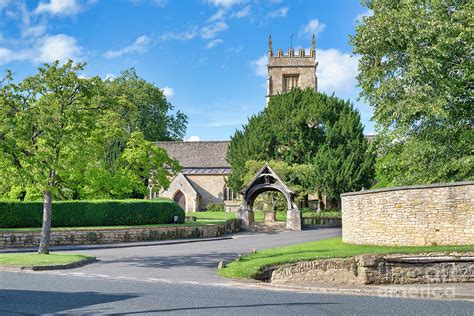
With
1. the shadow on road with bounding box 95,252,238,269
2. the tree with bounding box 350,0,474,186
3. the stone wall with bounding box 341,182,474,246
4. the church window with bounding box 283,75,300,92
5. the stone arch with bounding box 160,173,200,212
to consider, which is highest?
the church window with bounding box 283,75,300,92

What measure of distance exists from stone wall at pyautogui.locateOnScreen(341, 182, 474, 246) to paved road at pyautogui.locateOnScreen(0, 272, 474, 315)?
7818 mm

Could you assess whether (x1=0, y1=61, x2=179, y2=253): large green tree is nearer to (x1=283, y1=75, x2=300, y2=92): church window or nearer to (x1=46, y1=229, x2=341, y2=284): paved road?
(x1=46, y1=229, x2=341, y2=284): paved road

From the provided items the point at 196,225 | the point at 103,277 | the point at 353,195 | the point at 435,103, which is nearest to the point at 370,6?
the point at 435,103

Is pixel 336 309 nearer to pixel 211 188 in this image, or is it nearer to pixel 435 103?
pixel 435 103

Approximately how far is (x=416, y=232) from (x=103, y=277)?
1200 centimetres

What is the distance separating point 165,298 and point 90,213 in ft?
72.4

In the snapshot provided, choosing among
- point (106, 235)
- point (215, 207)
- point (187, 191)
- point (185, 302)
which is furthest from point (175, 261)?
point (187, 191)

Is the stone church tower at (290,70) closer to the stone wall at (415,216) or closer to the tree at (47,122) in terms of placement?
the stone wall at (415,216)

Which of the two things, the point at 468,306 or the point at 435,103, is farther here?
the point at 435,103

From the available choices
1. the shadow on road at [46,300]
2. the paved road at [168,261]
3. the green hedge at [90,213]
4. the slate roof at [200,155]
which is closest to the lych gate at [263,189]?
the green hedge at [90,213]

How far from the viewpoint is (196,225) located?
33.0 metres

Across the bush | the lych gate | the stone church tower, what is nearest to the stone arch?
the bush

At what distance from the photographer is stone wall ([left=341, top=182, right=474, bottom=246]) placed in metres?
18.4

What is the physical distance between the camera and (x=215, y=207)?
57625 mm
